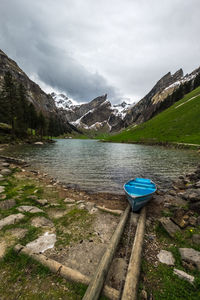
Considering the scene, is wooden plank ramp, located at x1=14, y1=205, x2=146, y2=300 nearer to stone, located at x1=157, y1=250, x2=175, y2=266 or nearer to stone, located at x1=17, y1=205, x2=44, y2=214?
stone, located at x1=157, y1=250, x2=175, y2=266

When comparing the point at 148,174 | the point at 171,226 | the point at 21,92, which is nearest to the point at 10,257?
the point at 171,226

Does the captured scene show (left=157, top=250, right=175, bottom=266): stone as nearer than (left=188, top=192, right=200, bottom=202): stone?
Yes

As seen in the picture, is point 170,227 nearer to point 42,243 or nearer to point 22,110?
point 42,243

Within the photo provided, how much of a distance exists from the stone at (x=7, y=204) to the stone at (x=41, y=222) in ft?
7.90

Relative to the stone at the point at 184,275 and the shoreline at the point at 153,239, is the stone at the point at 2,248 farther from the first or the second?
the stone at the point at 184,275

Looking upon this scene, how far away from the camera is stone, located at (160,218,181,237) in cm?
645

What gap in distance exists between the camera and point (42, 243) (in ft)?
17.6

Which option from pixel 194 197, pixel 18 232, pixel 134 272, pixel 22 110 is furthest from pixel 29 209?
pixel 22 110

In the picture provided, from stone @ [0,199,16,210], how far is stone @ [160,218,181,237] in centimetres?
953

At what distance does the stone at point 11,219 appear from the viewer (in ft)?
20.8

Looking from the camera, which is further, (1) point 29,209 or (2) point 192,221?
(1) point 29,209

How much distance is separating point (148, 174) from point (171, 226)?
11.9m

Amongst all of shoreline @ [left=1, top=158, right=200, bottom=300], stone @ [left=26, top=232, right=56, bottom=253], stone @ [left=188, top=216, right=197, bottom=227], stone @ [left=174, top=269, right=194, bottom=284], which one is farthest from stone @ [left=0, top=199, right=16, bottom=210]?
stone @ [left=188, top=216, right=197, bottom=227]

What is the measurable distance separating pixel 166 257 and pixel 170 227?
204 centimetres
